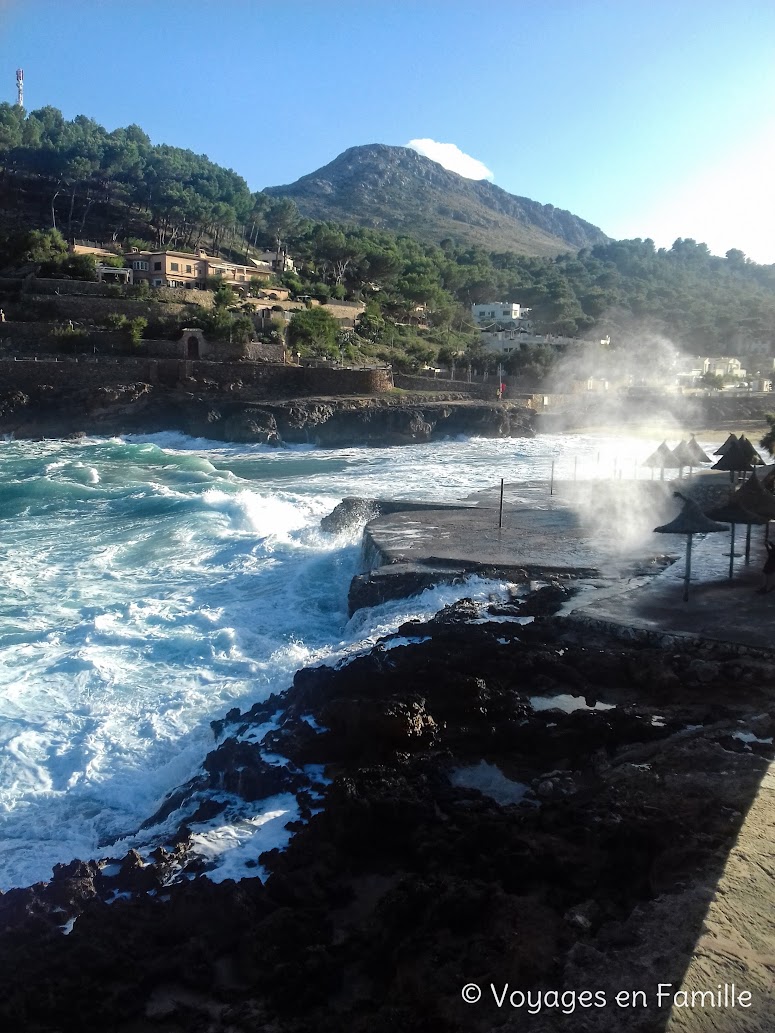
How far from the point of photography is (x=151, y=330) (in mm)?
50031

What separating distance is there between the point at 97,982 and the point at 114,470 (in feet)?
89.9

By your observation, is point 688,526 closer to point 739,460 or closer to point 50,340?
point 739,460

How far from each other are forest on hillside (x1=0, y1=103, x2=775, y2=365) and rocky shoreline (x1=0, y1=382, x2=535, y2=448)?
15455 millimetres

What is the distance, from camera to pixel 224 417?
138 feet

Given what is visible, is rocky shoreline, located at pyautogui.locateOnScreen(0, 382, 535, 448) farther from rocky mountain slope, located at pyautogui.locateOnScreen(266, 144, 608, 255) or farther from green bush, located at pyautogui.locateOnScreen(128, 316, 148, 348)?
rocky mountain slope, located at pyautogui.locateOnScreen(266, 144, 608, 255)

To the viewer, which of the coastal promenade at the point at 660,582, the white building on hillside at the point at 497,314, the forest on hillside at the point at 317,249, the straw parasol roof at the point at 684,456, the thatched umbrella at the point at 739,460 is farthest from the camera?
the white building on hillside at the point at 497,314

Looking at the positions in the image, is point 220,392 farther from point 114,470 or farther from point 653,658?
point 653,658

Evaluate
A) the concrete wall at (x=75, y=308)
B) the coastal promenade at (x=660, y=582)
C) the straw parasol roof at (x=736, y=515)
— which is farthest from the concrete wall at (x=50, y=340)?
the straw parasol roof at (x=736, y=515)

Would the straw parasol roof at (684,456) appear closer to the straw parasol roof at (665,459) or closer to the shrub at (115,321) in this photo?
the straw parasol roof at (665,459)

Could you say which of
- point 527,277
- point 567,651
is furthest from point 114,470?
point 527,277

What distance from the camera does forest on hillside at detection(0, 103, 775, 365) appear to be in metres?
70.0

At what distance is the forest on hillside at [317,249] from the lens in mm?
70000

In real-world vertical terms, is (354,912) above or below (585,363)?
below

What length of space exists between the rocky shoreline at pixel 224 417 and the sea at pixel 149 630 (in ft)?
42.5
